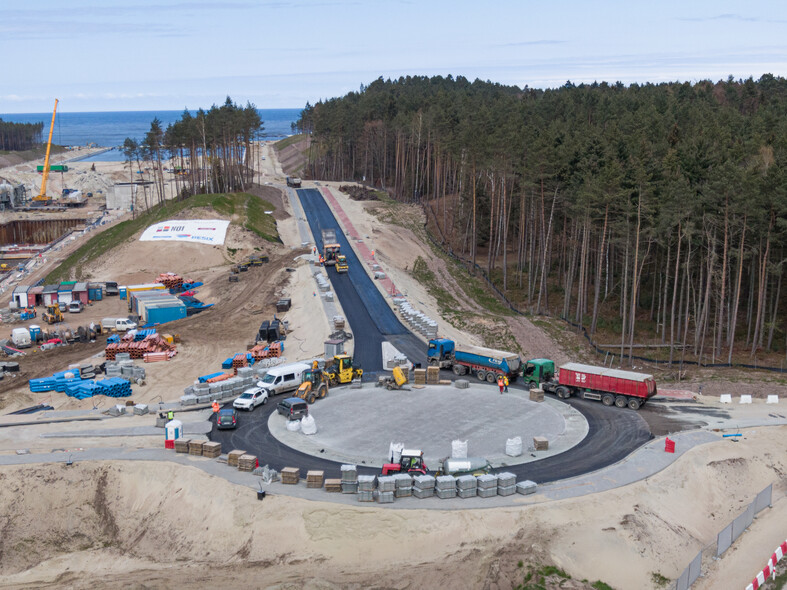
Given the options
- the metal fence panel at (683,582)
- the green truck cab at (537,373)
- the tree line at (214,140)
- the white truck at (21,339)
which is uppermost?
the tree line at (214,140)

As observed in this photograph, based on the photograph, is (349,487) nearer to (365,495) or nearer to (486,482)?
(365,495)

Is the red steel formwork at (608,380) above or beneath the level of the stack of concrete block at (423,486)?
above

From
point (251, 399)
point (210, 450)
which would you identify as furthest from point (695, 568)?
point (251, 399)

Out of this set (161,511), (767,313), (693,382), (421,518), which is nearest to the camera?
(421,518)

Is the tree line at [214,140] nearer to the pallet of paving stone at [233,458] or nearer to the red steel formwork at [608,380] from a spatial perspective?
the red steel formwork at [608,380]

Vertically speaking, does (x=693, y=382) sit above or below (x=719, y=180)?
below

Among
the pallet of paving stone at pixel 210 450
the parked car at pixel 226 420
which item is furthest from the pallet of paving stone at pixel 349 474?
the parked car at pixel 226 420

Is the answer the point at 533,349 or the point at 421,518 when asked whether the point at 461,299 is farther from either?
the point at 421,518

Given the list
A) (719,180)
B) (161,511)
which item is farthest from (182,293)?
(719,180)
